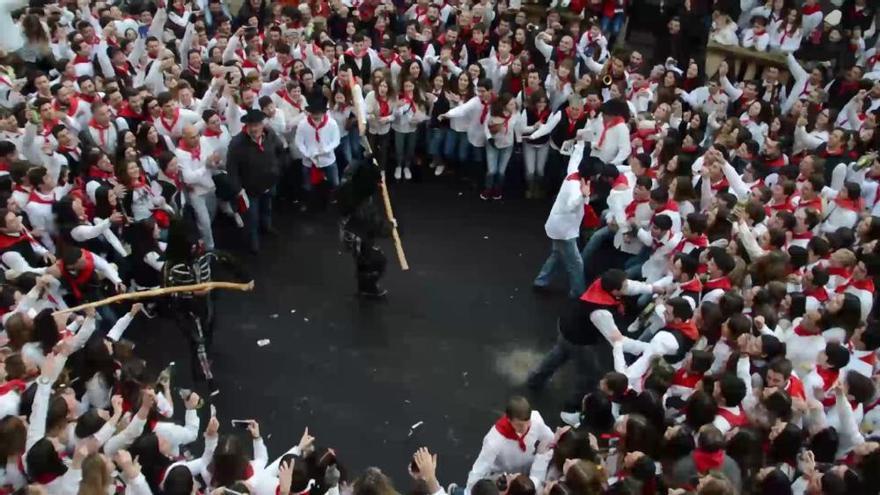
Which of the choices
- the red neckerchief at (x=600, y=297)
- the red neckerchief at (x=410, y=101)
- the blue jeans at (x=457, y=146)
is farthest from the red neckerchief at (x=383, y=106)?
the red neckerchief at (x=600, y=297)

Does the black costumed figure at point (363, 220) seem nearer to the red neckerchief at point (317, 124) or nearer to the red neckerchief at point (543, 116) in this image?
the red neckerchief at point (317, 124)

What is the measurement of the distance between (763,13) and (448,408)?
737 centimetres

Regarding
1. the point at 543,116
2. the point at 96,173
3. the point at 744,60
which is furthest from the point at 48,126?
the point at 744,60

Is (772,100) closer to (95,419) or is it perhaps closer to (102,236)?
(102,236)

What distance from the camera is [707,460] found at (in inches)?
179

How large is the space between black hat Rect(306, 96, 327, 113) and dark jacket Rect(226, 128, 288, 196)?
677 millimetres

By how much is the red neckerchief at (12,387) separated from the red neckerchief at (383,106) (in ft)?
16.5

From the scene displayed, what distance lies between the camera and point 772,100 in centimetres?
953

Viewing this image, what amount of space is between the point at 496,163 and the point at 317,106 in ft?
6.79

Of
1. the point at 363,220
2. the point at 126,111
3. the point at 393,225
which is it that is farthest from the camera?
the point at 126,111

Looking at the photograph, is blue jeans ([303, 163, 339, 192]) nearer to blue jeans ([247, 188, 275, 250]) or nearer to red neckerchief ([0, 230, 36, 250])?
blue jeans ([247, 188, 275, 250])

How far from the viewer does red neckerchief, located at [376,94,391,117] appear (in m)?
9.09

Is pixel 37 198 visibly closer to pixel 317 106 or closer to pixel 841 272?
pixel 317 106

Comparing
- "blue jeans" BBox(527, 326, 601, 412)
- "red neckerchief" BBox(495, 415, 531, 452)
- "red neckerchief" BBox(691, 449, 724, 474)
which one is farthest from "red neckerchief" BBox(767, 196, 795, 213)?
"red neckerchief" BBox(495, 415, 531, 452)
